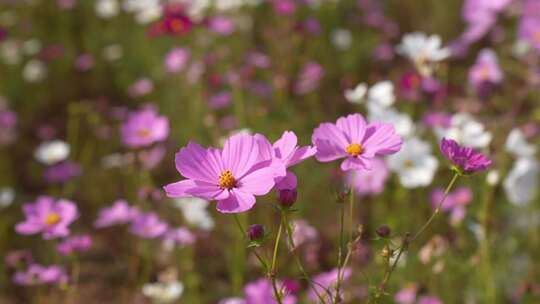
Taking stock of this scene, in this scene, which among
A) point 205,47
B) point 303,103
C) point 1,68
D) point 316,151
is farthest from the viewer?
point 1,68

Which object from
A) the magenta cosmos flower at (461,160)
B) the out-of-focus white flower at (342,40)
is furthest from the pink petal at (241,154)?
the out-of-focus white flower at (342,40)

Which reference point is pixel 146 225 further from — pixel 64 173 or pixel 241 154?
pixel 241 154

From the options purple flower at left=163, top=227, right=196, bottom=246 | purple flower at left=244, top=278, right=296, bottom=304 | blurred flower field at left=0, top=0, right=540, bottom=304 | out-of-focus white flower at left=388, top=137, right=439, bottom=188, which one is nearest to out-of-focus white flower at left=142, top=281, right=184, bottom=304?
blurred flower field at left=0, top=0, right=540, bottom=304

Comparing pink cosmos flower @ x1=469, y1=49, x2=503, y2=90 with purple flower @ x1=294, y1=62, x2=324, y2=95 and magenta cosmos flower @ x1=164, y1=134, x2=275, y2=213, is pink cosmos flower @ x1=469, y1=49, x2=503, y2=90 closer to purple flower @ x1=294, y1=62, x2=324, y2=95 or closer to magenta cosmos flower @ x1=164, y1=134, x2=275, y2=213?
purple flower @ x1=294, y1=62, x2=324, y2=95

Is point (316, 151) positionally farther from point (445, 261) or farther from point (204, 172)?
point (445, 261)

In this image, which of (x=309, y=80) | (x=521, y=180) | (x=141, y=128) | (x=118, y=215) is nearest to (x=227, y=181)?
(x=118, y=215)

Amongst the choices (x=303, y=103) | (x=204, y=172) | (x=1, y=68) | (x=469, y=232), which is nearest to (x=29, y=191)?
(x=1, y=68)

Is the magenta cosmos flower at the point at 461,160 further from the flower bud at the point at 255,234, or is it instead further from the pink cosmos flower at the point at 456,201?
the pink cosmos flower at the point at 456,201
